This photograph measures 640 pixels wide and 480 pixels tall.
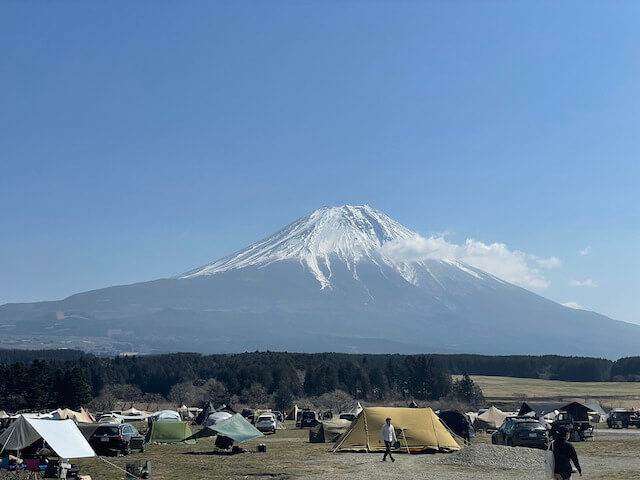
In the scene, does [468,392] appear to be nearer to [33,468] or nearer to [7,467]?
[7,467]

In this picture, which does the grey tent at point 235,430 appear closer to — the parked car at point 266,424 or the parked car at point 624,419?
the parked car at point 266,424

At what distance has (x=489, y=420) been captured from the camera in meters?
48.1

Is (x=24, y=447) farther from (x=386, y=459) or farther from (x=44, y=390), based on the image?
(x=44, y=390)

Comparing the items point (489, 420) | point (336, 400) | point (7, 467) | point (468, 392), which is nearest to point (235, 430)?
point (7, 467)

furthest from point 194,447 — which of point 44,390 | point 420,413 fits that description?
point 44,390

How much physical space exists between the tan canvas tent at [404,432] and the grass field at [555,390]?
70.0 m

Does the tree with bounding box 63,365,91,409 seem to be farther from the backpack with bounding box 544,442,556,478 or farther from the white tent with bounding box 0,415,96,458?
the backpack with bounding box 544,442,556,478

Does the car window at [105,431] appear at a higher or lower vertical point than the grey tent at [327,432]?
higher

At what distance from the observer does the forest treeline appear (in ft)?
280

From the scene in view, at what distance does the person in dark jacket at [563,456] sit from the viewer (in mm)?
15062

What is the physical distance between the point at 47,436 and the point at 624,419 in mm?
40700

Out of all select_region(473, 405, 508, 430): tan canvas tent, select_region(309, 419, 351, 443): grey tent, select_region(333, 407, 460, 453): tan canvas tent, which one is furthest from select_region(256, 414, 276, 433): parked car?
select_region(333, 407, 460, 453): tan canvas tent

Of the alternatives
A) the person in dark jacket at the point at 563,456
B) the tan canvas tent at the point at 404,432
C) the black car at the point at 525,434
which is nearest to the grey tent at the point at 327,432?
the tan canvas tent at the point at 404,432

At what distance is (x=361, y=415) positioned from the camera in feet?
100
